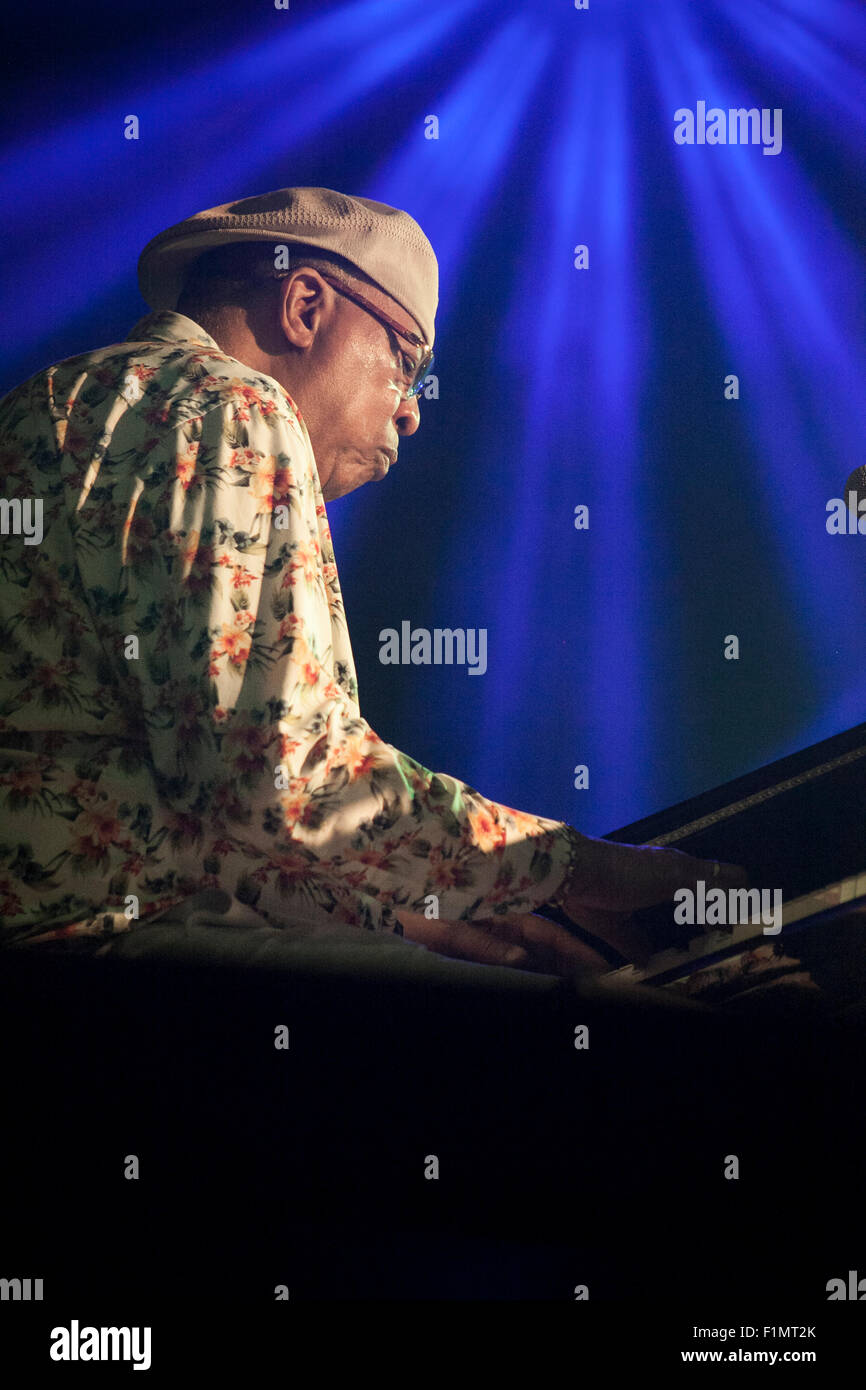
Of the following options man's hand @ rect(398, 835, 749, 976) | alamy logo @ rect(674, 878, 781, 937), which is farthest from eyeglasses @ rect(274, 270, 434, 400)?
alamy logo @ rect(674, 878, 781, 937)

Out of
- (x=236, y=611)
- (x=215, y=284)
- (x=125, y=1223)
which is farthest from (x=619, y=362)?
(x=125, y=1223)

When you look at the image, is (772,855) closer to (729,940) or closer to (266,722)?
(729,940)

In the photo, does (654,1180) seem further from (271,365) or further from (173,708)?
(271,365)

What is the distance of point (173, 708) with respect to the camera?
5.59 feet

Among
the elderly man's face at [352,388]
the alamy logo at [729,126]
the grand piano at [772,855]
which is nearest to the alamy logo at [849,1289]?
the grand piano at [772,855]

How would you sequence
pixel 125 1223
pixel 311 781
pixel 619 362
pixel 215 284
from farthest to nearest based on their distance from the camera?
pixel 619 362
pixel 215 284
pixel 125 1223
pixel 311 781

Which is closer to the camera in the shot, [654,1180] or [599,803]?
[654,1180]

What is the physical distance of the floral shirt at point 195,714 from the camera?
1.69 meters

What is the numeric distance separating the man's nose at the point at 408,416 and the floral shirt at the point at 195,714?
34 cm

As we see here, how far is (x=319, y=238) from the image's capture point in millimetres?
2084
